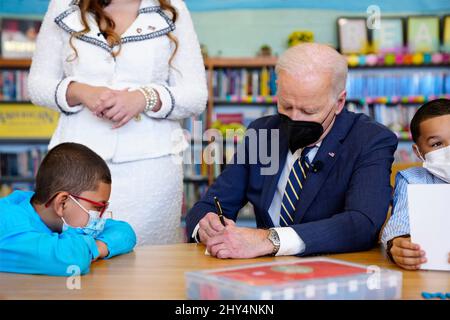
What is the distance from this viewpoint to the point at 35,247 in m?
1.33

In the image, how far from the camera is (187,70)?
2090mm

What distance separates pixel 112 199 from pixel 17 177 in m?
4.20

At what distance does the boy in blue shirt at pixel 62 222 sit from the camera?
1.33 m

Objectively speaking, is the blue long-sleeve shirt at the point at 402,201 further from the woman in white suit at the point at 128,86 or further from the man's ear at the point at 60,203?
the man's ear at the point at 60,203

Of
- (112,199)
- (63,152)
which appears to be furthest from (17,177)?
(63,152)

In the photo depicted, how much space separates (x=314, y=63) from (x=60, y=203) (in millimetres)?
841

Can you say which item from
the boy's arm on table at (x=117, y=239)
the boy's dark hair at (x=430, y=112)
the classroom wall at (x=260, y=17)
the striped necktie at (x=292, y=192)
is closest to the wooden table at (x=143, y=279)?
the boy's arm on table at (x=117, y=239)

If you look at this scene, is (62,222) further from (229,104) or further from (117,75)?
(229,104)

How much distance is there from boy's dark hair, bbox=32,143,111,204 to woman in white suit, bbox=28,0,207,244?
13.9 inches

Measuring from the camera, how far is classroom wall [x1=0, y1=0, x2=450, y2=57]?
5941 mm

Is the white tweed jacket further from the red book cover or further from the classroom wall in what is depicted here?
the classroom wall

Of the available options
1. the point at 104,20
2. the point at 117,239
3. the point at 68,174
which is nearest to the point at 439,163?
the point at 117,239
